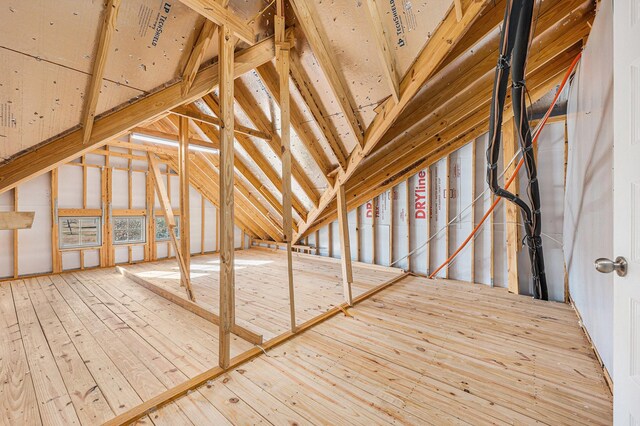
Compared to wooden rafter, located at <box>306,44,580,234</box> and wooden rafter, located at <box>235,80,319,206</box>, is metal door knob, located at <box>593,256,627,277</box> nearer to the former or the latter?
wooden rafter, located at <box>306,44,580,234</box>

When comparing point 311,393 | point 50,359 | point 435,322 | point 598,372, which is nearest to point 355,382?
point 311,393

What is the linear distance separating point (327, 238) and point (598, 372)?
488cm

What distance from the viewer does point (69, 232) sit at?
5.40 meters

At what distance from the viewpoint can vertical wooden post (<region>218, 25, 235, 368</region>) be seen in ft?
6.89

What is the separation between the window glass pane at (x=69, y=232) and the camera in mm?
5328

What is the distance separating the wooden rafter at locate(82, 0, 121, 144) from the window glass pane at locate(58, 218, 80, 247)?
4.05m

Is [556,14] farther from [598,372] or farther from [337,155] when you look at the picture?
[598,372]

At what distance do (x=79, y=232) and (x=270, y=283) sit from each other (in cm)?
419

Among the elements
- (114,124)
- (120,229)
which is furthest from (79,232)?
(114,124)

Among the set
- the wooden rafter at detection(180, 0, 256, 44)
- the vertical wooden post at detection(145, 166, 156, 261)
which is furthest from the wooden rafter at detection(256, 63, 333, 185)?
the vertical wooden post at detection(145, 166, 156, 261)

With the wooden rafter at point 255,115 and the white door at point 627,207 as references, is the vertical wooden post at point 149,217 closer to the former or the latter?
the wooden rafter at point 255,115

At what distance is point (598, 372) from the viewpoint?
81.1 inches

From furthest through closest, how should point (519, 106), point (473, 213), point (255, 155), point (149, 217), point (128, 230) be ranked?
point (149, 217) < point (128, 230) < point (255, 155) < point (473, 213) < point (519, 106)

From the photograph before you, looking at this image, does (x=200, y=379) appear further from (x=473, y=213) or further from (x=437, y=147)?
(x=473, y=213)
